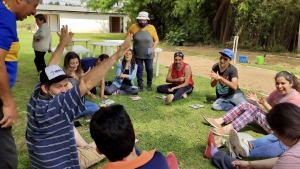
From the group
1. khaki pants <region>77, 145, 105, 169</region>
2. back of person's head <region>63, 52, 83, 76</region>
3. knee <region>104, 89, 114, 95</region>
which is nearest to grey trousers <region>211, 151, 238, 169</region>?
khaki pants <region>77, 145, 105, 169</region>

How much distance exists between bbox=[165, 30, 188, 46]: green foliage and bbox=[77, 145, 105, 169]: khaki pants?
16.8 meters

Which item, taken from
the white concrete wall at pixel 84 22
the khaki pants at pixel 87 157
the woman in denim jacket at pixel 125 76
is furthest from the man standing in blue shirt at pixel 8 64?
the white concrete wall at pixel 84 22

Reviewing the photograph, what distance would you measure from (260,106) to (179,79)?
2.53 meters

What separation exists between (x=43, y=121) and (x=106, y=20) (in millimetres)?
37651

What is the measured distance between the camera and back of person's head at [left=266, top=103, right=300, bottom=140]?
2.04 meters

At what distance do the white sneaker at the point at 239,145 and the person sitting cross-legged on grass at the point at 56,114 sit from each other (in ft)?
6.02

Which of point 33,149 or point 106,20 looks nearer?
point 33,149

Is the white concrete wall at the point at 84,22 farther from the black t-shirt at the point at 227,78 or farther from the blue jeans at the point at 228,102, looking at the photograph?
the blue jeans at the point at 228,102

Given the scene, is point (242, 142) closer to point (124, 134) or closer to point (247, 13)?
point (124, 134)

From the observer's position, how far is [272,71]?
9477 millimetres

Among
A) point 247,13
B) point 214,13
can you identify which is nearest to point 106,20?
point 214,13

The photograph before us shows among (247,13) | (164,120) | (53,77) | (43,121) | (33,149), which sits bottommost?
(164,120)

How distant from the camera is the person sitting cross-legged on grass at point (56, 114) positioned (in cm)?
198

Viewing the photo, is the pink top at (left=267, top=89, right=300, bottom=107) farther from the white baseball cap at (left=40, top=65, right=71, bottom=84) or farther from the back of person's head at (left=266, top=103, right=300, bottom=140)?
the white baseball cap at (left=40, top=65, right=71, bottom=84)
